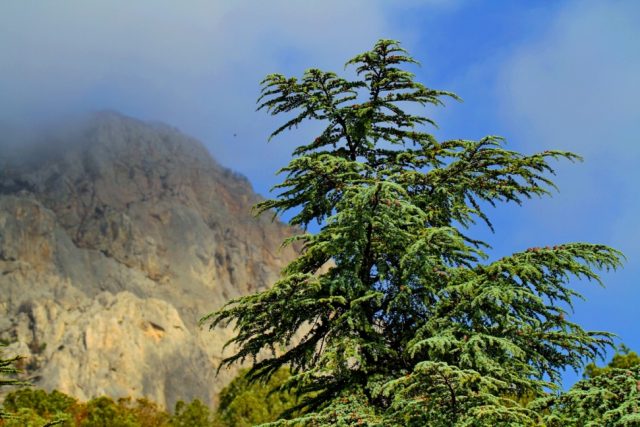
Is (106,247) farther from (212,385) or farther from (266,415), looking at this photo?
(266,415)

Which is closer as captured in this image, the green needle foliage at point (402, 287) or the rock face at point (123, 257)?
the green needle foliage at point (402, 287)

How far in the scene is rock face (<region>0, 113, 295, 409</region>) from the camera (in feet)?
327

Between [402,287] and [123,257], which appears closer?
[402,287]

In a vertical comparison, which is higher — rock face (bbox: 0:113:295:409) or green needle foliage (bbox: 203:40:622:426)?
rock face (bbox: 0:113:295:409)

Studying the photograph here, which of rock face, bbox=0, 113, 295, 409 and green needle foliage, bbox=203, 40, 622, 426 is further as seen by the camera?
rock face, bbox=0, 113, 295, 409

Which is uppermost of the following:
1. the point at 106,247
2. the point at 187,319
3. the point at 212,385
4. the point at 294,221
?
the point at 106,247

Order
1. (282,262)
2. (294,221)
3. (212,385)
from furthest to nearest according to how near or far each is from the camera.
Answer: (282,262) < (212,385) < (294,221)

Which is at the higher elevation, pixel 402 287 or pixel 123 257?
pixel 123 257

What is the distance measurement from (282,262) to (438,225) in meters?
143

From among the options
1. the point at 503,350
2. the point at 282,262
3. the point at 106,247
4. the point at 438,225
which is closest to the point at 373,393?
the point at 503,350

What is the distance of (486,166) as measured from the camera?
32.2ft

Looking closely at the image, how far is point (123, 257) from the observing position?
126m

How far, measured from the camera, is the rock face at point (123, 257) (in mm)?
99744

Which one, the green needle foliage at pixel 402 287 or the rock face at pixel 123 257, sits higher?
the rock face at pixel 123 257
